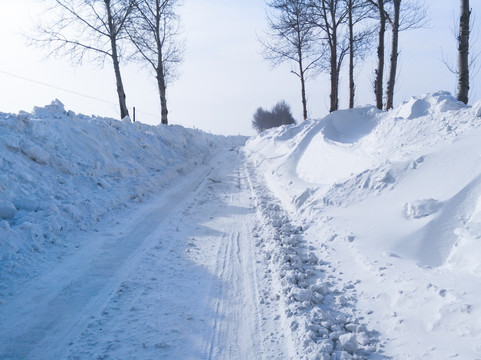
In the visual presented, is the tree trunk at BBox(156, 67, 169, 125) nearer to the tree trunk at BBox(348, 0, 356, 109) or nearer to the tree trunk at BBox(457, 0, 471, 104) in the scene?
the tree trunk at BBox(348, 0, 356, 109)

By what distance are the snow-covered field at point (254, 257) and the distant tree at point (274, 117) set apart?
179 feet

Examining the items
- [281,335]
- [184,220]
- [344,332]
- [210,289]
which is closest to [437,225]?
[344,332]

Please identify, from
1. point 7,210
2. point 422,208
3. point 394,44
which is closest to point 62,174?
point 7,210

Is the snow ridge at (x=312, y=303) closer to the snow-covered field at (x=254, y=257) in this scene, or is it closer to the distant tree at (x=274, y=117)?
the snow-covered field at (x=254, y=257)

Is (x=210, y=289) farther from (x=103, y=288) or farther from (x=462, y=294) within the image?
(x=462, y=294)

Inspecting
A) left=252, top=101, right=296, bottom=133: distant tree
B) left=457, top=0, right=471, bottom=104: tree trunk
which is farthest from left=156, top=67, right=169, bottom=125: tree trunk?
left=252, top=101, right=296, bottom=133: distant tree

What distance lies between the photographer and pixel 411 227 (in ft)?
13.3

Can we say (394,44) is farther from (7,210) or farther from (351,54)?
(7,210)

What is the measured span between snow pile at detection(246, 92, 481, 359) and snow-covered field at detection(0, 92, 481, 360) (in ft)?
0.06

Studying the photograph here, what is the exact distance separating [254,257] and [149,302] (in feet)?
5.39

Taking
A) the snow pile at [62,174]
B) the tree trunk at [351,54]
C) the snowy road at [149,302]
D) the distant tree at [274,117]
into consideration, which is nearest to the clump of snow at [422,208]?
the snowy road at [149,302]

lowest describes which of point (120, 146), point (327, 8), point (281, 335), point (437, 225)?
point (281, 335)

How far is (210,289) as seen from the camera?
12.7ft

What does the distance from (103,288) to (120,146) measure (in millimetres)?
7424
